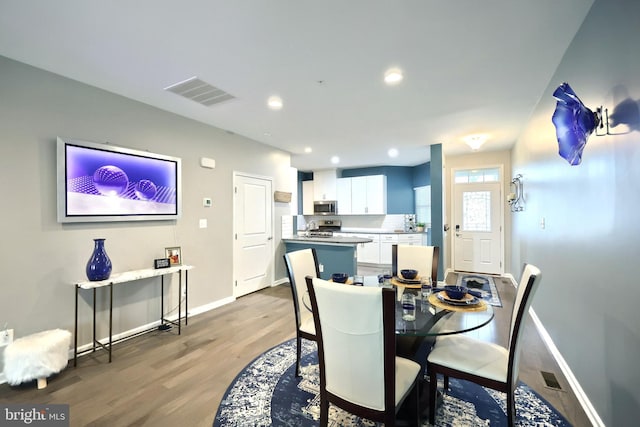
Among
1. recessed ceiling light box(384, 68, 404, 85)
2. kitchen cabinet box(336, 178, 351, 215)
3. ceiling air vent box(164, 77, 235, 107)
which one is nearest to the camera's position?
recessed ceiling light box(384, 68, 404, 85)

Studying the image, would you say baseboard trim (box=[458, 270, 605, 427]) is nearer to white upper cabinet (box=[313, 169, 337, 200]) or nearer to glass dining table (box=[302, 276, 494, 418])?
glass dining table (box=[302, 276, 494, 418])

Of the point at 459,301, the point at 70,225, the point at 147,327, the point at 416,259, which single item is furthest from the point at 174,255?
the point at 459,301

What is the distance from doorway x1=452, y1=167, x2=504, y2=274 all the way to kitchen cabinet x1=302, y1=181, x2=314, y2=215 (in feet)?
12.6

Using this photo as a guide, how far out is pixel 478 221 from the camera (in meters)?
5.96

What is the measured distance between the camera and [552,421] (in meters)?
1.77

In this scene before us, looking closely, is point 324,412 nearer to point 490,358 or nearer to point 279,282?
point 490,358

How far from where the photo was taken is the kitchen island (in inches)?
186

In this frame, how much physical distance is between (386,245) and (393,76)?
5.05 metres

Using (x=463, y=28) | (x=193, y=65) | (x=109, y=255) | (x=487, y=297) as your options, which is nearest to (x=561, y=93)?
(x=463, y=28)

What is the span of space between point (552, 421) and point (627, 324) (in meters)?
0.83

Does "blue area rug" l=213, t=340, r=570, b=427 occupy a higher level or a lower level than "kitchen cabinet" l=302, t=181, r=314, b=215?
lower

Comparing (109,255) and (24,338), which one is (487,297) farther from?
(24,338)

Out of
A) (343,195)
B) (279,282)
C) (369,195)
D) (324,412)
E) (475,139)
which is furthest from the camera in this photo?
(343,195)

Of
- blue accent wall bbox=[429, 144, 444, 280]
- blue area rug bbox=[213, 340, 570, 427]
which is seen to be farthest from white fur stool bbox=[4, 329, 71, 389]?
blue accent wall bbox=[429, 144, 444, 280]
